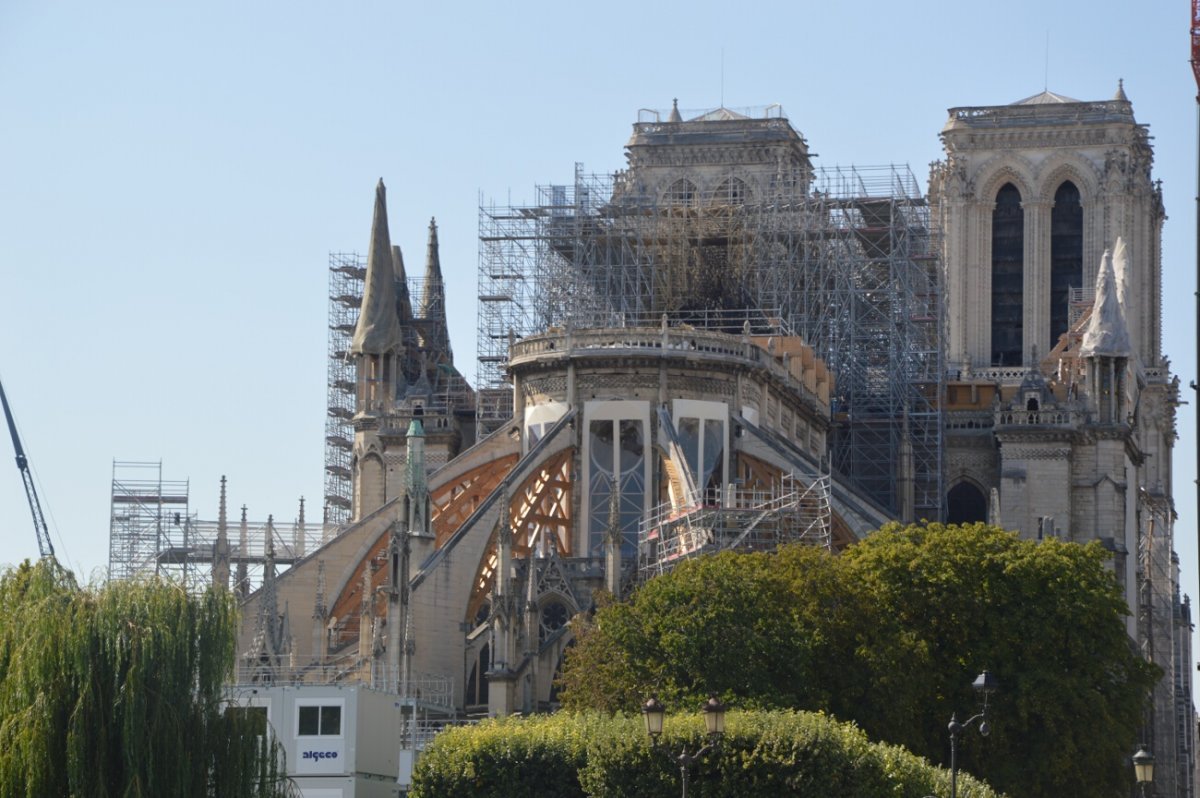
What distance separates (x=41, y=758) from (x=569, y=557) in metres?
36.1

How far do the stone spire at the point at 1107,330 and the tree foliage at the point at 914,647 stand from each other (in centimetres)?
2406

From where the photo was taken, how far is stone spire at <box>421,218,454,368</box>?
394 feet

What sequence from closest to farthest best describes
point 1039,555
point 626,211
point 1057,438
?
1. point 1039,555
2. point 1057,438
3. point 626,211

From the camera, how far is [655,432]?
95.1m

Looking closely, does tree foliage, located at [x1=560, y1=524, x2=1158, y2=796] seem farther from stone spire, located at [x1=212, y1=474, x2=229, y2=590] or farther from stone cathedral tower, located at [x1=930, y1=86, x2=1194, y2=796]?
stone cathedral tower, located at [x1=930, y1=86, x2=1194, y2=796]

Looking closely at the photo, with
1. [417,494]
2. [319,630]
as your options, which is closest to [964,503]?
[417,494]

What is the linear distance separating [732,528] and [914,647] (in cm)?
1210

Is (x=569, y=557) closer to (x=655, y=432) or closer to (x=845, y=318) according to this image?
(x=655, y=432)

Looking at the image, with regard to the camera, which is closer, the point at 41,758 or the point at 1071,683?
the point at 41,758

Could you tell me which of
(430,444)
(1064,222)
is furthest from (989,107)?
(430,444)

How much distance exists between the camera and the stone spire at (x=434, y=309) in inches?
4727

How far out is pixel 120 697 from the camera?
5953cm

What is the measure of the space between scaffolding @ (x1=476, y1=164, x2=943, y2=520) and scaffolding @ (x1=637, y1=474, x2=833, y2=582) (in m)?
16.0

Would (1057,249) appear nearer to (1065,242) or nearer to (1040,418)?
(1065,242)
